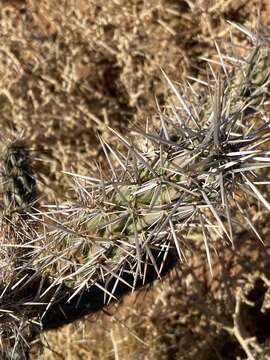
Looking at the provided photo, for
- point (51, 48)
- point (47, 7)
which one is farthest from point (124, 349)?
point (47, 7)

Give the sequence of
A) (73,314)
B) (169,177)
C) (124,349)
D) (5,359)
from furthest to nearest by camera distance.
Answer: (124,349) → (5,359) → (73,314) → (169,177)

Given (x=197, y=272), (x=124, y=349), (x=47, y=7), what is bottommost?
(x=124, y=349)

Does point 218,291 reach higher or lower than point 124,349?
higher

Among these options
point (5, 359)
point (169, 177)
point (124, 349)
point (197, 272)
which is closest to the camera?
point (169, 177)

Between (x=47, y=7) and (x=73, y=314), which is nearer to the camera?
(x=73, y=314)

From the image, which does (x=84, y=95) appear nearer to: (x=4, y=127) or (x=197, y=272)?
(x=4, y=127)

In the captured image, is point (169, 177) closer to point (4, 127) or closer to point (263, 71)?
point (263, 71)
